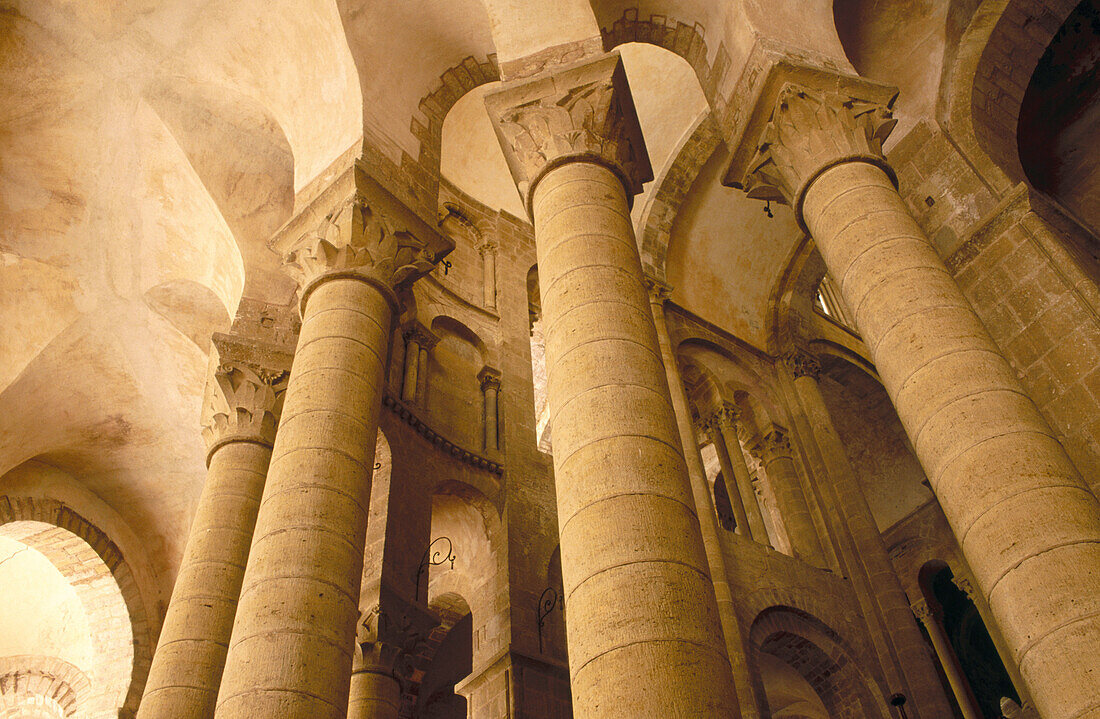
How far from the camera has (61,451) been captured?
1116 centimetres

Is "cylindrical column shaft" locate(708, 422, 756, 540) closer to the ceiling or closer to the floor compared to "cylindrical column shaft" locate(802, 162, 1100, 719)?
closer to the ceiling

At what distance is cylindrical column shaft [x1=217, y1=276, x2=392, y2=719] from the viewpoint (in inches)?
164

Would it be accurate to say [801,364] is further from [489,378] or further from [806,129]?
[806,129]

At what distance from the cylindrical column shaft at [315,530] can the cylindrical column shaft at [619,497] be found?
155cm

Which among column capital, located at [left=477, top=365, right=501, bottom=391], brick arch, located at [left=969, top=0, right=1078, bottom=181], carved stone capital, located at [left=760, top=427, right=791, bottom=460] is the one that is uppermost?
brick arch, located at [left=969, top=0, right=1078, bottom=181]

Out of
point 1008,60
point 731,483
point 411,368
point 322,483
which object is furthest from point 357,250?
point 1008,60

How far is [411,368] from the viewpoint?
9.70 m

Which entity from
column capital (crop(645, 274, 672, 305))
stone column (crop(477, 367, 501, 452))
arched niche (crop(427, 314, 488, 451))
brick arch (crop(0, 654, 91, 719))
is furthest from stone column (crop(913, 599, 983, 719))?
brick arch (crop(0, 654, 91, 719))

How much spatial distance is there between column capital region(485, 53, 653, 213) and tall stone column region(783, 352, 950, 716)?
569cm

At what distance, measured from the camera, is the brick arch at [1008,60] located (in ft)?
26.5

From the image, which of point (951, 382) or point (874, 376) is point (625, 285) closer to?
point (951, 382)

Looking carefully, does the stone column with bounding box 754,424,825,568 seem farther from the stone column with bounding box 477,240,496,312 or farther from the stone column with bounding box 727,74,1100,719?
the stone column with bounding box 727,74,1100,719

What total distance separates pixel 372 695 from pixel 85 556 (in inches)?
246

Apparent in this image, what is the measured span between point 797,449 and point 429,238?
6075 millimetres
